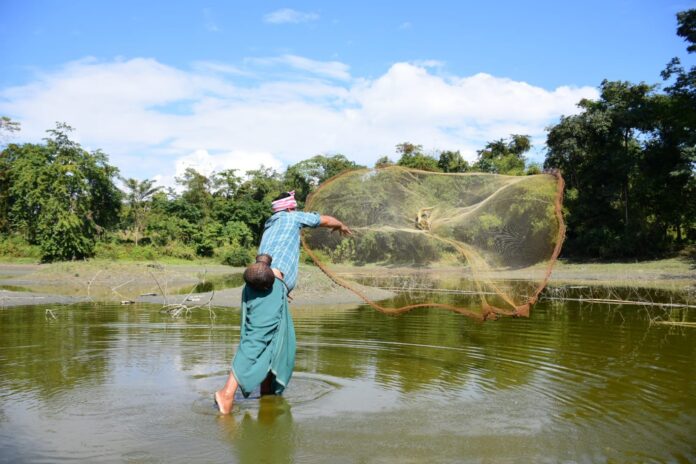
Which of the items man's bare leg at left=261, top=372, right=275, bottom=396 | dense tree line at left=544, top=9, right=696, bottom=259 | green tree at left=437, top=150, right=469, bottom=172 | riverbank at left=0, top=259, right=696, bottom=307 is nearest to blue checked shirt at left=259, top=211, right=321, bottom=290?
man's bare leg at left=261, top=372, right=275, bottom=396

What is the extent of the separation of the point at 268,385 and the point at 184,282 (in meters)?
21.1

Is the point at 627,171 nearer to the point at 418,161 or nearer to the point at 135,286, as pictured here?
the point at 418,161

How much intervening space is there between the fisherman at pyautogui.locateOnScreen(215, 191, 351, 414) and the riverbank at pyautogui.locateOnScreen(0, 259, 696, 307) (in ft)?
31.6

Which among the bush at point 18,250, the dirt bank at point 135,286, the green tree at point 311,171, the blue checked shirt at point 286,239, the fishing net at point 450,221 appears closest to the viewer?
the blue checked shirt at point 286,239

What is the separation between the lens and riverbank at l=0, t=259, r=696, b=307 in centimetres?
1606

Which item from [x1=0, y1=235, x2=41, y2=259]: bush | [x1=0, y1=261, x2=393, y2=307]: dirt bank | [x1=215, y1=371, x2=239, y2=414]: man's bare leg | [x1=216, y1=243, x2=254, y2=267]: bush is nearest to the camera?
[x1=215, y1=371, x2=239, y2=414]: man's bare leg

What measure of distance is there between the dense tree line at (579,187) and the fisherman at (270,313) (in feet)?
67.7

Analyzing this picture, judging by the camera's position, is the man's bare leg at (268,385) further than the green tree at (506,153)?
No

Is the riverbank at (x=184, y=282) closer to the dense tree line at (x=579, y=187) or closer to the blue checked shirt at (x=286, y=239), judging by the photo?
the dense tree line at (x=579, y=187)

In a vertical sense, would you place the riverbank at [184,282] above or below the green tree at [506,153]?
below

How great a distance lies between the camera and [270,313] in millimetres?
5078

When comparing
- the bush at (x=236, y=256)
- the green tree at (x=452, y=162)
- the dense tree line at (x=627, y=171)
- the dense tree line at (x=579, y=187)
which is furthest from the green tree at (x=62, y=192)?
the dense tree line at (x=627, y=171)

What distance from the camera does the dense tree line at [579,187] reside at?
1121 inches

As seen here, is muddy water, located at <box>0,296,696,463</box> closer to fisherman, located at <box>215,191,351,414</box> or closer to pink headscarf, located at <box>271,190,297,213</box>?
fisherman, located at <box>215,191,351,414</box>
